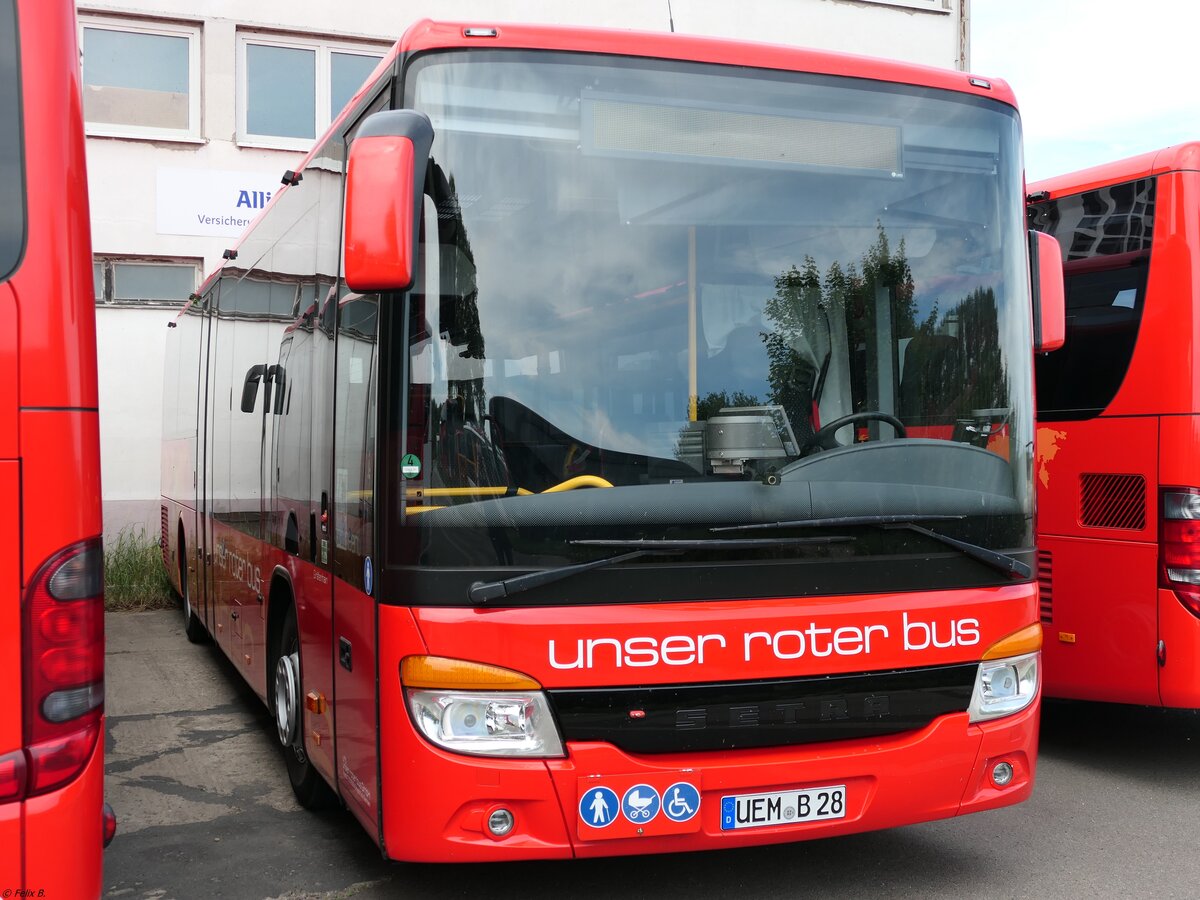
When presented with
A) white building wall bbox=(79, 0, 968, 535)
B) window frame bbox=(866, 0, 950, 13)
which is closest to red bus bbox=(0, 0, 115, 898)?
white building wall bbox=(79, 0, 968, 535)

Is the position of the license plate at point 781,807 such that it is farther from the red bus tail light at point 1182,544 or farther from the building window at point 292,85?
the building window at point 292,85

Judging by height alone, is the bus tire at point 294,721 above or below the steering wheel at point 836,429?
below

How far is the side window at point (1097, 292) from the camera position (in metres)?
6.20

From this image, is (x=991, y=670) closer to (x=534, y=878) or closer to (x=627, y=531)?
(x=627, y=531)

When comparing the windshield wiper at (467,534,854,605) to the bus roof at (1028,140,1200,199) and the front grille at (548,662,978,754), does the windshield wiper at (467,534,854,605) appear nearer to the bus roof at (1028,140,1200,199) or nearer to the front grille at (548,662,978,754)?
the front grille at (548,662,978,754)

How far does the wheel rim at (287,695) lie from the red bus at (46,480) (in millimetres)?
2623

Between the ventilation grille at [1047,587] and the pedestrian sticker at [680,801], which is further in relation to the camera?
the ventilation grille at [1047,587]

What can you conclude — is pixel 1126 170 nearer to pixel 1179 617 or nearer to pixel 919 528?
pixel 1179 617

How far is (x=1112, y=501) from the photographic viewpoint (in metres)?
6.21

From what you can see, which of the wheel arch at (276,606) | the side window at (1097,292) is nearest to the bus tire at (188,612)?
the wheel arch at (276,606)

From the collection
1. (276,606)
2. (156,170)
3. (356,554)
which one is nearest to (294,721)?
(276,606)

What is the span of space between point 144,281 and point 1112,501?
37.0 ft

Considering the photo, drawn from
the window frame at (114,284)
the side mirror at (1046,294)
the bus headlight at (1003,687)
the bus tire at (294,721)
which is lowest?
Result: the bus tire at (294,721)

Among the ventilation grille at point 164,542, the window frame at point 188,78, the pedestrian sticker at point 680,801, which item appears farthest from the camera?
the window frame at point 188,78
